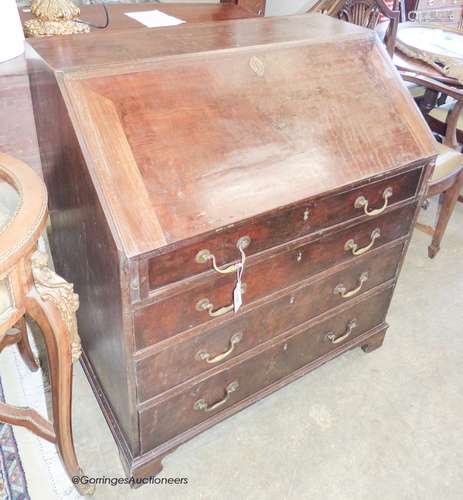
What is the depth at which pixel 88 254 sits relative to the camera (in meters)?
1.16

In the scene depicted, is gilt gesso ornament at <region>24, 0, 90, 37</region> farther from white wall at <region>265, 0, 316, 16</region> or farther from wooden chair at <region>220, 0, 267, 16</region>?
white wall at <region>265, 0, 316, 16</region>

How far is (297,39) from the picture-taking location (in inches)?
52.1

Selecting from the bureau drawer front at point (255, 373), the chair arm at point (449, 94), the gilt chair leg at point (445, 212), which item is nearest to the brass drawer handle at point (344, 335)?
the bureau drawer front at point (255, 373)

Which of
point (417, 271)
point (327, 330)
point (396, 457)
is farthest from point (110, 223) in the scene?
point (417, 271)

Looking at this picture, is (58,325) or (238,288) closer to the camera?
(58,325)

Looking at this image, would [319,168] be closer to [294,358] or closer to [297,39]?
[297,39]

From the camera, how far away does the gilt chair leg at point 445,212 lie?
2.27 m

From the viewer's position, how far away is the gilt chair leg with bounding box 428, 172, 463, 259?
2270mm

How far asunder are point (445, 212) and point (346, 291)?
107 centimetres

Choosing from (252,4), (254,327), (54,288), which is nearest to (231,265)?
(254,327)

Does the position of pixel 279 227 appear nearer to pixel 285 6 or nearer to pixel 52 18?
pixel 52 18

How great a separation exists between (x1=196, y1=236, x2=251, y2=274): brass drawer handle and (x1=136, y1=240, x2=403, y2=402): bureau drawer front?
7.9 inches

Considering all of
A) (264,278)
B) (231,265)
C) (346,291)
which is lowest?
(346,291)

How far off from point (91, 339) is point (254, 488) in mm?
654
